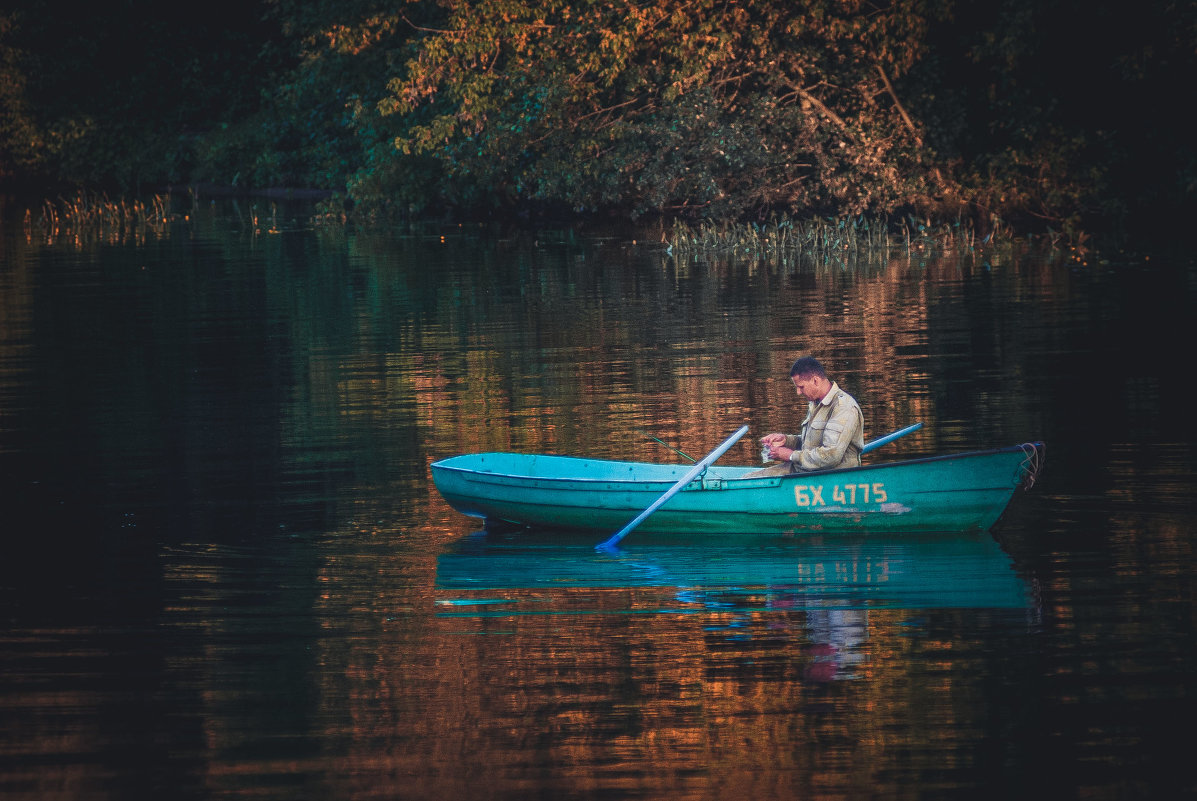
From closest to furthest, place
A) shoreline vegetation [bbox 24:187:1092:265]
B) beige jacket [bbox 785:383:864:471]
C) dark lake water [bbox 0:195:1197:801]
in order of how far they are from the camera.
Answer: dark lake water [bbox 0:195:1197:801] < beige jacket [bbox 785:383:864:471] < shoreline vegetation [bbox 24:187:1092:265]

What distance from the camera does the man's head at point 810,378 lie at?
1123 centimetres

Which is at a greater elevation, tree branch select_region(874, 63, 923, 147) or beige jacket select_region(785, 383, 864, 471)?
tree branch select_region(874, 63, 923, 147)

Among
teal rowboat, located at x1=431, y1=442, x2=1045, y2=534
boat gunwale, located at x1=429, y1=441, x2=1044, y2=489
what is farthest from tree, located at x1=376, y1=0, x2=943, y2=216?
teal rowboat, located at x1=431, y1=442, x2=1045, y2=534

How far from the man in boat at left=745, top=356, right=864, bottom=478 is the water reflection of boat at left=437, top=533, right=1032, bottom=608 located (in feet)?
1.76

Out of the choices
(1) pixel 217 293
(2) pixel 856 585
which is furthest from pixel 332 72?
(2) pixel 856 585

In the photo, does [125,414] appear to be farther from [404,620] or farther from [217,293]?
[217,293]

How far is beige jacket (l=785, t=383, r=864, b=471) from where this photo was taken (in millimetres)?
11336

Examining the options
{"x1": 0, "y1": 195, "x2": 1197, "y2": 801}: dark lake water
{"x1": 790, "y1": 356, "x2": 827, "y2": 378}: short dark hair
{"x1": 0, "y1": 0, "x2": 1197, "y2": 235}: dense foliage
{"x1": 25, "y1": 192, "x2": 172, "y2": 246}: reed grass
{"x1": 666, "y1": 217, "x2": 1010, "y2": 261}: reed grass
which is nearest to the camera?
{"x1": 0, "y1": 195, "x2": 1197, "y2": 801}: dark lake water

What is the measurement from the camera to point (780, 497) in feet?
36.9

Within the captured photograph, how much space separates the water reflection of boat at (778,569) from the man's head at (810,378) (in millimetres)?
984

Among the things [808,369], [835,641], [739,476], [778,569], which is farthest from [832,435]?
[835,641]

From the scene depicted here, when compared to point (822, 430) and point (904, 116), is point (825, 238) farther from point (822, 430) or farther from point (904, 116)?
point (822, 430)

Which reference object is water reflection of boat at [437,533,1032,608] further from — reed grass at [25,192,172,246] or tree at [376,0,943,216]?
reed grass at [25,192,172,246]

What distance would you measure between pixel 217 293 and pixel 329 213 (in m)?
16.0
